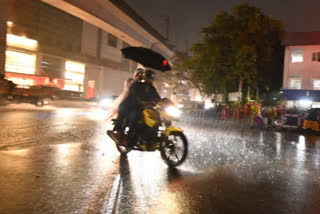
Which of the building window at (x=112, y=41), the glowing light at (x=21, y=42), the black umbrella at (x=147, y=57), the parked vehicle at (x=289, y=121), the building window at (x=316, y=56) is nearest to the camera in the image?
the black umbrella at (x=147, y=57)

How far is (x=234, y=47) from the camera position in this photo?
2548 cm

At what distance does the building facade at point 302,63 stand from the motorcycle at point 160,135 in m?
27.6

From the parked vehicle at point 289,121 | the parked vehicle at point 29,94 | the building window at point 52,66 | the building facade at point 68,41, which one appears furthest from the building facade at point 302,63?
the building window at point 52,66

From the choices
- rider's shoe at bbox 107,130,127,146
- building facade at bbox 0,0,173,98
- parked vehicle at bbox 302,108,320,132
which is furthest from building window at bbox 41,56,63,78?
rider's shoe at bbox 107,130,127,146

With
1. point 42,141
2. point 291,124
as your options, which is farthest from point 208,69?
point 42,141

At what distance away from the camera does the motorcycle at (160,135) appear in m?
6.00

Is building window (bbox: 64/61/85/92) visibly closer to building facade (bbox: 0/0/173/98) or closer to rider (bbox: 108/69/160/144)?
building facade (bbox: 0/0/173/98)

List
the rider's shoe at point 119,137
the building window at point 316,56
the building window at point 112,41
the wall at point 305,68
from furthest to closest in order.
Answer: the building window at point 112,41, the wall at point 305,68, the building window at point 316,56, the rider's shoe at point 119,137

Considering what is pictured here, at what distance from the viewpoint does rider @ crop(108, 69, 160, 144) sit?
623cm

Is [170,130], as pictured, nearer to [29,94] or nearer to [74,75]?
[29,94]

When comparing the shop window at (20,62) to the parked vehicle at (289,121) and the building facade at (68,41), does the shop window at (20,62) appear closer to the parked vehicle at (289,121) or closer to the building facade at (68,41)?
the building facade at (68,41)

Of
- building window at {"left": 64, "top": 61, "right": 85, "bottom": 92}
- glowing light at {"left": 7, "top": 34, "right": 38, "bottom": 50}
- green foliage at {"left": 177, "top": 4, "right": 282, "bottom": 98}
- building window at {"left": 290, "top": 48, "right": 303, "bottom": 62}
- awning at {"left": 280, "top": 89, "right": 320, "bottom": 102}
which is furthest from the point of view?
building window at {"left": 64, "top": 61, "right": 85, "bottom": 92}

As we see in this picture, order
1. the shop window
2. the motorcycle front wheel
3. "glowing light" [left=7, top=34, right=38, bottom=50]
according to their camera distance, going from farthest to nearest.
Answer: the shop window
"glowing light" [left=7, top=34, right=38, bottom=50]
the motorcycle front wheel

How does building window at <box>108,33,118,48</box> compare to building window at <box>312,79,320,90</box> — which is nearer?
building window at <box>312,79,320,90</box>
